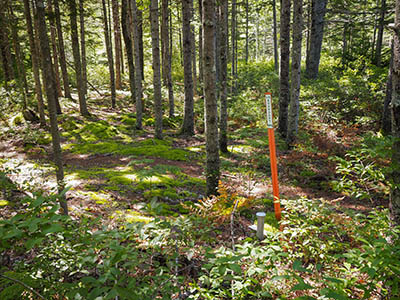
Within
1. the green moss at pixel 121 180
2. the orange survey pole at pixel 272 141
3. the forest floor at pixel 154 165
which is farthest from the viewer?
the green moss at pixel 121 180

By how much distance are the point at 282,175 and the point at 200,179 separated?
2563 mm

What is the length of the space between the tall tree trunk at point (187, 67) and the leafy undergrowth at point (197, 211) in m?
0.86

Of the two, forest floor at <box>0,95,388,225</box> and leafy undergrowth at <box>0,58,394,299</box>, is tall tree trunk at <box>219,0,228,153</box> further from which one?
leafy undergrowth at <box>0,58,394,299</box>

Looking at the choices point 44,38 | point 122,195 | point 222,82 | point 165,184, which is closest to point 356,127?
point 222,82

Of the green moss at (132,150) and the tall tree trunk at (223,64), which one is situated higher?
the tall tree trunk at (223,64)

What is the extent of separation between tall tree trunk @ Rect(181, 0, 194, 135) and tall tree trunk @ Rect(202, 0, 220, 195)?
7523mm

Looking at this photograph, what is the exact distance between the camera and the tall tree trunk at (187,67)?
12.1 meters

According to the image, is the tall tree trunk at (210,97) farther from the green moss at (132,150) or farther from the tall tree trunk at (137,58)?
the tall tree trunk at (137,58)

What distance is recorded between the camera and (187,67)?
494 inches

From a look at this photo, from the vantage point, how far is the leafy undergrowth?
6.84ft

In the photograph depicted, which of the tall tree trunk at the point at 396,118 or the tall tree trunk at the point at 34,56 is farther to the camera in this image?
the tall tree trunk at the point at 34,56

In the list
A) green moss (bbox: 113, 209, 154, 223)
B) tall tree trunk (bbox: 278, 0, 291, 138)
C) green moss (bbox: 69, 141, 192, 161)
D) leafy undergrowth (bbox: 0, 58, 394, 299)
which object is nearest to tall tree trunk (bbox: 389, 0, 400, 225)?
leafy undergrowth (bbox: 0, 58, 394, 299)

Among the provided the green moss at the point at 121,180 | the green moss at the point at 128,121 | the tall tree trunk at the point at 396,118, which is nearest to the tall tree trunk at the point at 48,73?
the green moss at the point at 121,180

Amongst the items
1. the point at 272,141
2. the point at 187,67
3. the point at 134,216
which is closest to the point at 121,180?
the point at 134,216
